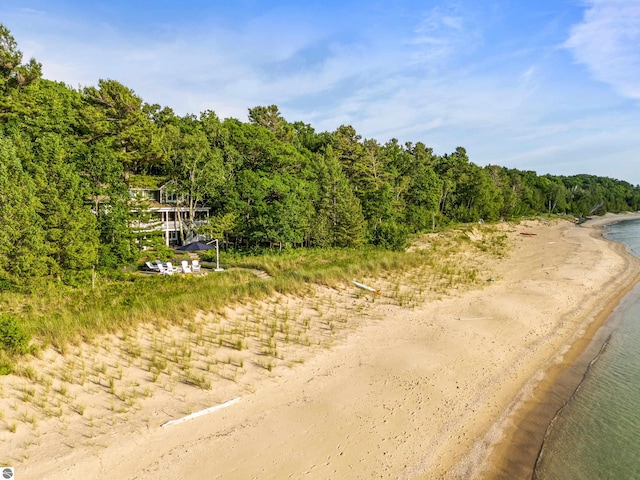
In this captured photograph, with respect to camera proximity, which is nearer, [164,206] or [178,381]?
[178,381]

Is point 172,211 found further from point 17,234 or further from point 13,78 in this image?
point 17,234

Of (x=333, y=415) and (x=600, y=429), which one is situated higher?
(x=333, y=415)

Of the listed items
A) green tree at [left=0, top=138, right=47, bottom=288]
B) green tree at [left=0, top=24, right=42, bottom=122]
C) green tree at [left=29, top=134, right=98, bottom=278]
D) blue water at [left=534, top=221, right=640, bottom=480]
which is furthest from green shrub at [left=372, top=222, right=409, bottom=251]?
green tree at [left=0, top=24, right=42, bottom=122]

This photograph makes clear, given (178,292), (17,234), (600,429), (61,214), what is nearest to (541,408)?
(600,429)

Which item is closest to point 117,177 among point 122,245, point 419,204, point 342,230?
point 122,245

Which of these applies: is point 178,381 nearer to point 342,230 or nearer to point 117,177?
point 117,177

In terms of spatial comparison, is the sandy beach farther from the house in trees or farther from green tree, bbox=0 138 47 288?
the house in trees

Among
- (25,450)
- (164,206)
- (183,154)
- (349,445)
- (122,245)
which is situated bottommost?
(349,445)
